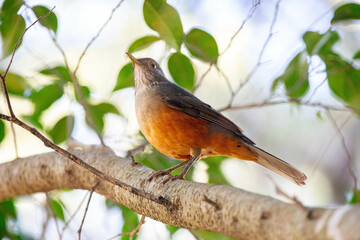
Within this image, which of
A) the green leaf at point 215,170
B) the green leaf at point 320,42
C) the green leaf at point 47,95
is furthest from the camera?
the green leaf at point 47,95

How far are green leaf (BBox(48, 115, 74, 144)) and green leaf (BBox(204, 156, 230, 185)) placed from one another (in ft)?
4.41

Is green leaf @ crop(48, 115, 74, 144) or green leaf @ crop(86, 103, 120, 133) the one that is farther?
green leaf @ crop(86, 103, 120, 133)

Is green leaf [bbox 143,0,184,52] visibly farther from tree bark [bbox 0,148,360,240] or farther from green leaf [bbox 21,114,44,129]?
green leaf [bbox 21,114,44,129]

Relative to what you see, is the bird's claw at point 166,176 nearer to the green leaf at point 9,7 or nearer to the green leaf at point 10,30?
the green leaf at point 10,30

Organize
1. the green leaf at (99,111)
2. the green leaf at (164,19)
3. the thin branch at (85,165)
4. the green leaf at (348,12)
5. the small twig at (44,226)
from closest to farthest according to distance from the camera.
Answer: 1. the thin branch at (85,165)
2. the green leaf at (348,12)
3. the green leaf at (164,19)
4. the small twig at (44,226)
5. the green leaf at (99,111)

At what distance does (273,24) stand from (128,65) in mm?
1366

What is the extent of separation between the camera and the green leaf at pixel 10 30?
3.45 m

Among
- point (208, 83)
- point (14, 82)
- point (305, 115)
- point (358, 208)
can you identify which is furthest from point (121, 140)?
point (305, 115)

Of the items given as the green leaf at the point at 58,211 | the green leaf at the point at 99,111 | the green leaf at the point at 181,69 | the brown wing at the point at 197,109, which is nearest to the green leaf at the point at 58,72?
the green leaf at the point at 99,111

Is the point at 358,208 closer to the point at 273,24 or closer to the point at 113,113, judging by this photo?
the point at 273,24

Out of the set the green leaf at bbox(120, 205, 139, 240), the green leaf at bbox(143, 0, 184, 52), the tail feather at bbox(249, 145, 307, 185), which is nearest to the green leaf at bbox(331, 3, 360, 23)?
the green leaf at bbox(143, 0, 184, 52)

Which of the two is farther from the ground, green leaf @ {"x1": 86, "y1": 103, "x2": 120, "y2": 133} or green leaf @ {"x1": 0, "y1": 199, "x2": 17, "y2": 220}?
green leaf @ {"x1": 86, "y1": 103, "x2": 120, "y2": 133}

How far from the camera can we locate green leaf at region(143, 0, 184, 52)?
3397 millimetres

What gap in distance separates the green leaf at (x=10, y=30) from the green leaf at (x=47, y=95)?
0.65 metres
